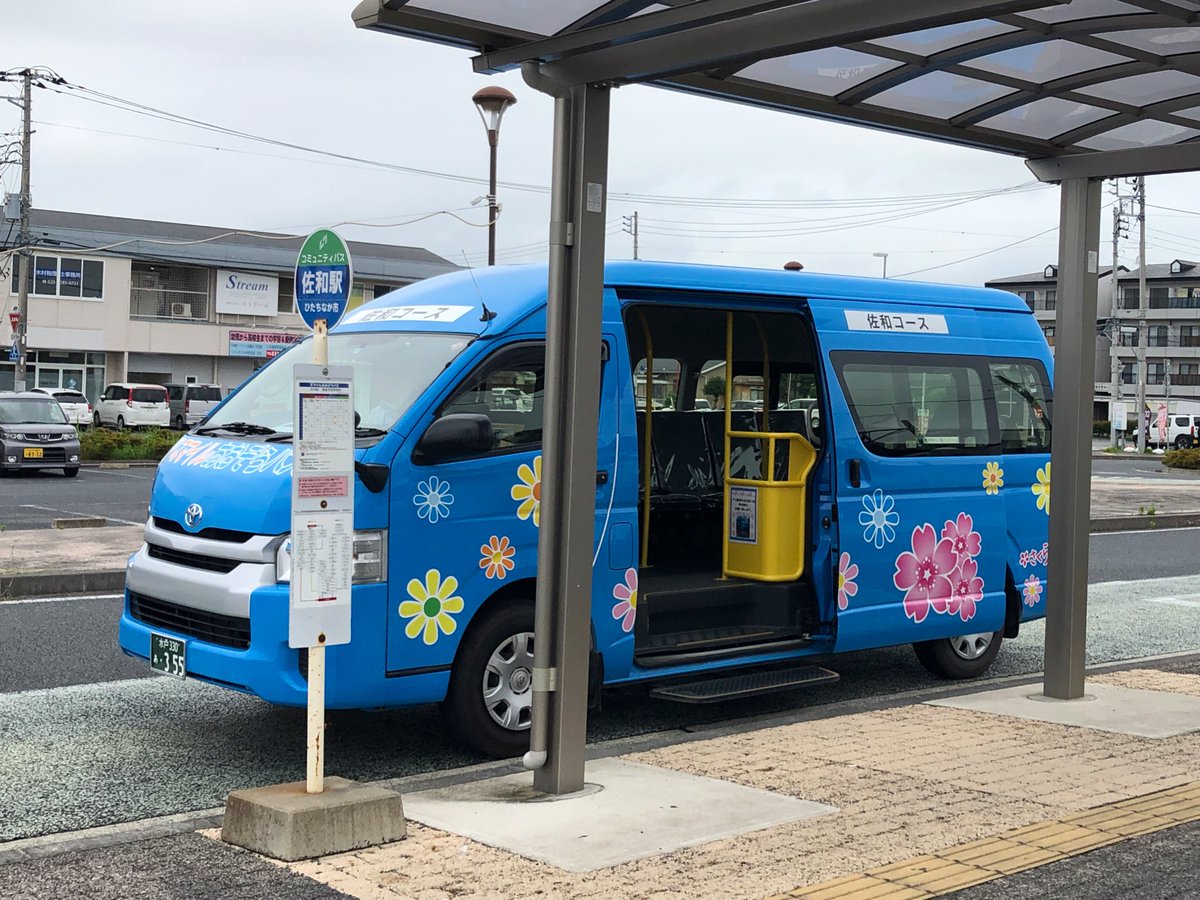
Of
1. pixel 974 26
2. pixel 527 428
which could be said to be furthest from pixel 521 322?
pixel 974 26

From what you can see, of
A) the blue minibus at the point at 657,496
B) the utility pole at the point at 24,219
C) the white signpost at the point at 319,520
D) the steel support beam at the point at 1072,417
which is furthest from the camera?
the utility pole at the point at 24,219

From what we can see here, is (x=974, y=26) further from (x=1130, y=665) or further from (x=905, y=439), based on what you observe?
(x=1130, y=665)

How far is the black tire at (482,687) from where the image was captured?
6.57 meters

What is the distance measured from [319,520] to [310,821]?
1127mm

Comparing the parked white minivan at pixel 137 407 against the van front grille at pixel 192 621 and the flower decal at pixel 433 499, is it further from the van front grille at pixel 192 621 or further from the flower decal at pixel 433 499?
the flower decal at pixel 433 499

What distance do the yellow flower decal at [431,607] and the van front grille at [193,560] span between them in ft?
2.72

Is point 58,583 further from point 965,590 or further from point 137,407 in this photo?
point 137,407

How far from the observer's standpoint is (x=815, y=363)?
834cm

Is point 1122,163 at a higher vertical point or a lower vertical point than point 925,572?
higher

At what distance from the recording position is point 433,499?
645cm

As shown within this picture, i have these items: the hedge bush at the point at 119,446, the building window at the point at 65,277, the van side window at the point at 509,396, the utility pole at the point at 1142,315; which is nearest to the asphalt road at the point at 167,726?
the van side window at the point at 509,396

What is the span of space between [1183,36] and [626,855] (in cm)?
467

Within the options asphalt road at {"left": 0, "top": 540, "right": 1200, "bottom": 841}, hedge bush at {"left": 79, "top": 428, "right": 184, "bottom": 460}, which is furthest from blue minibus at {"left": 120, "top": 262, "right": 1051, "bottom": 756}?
hedge bush at {"left": 79, "top": 428, "right": 184, "bottom": 460}

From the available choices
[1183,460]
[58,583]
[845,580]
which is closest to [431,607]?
[845,580]
